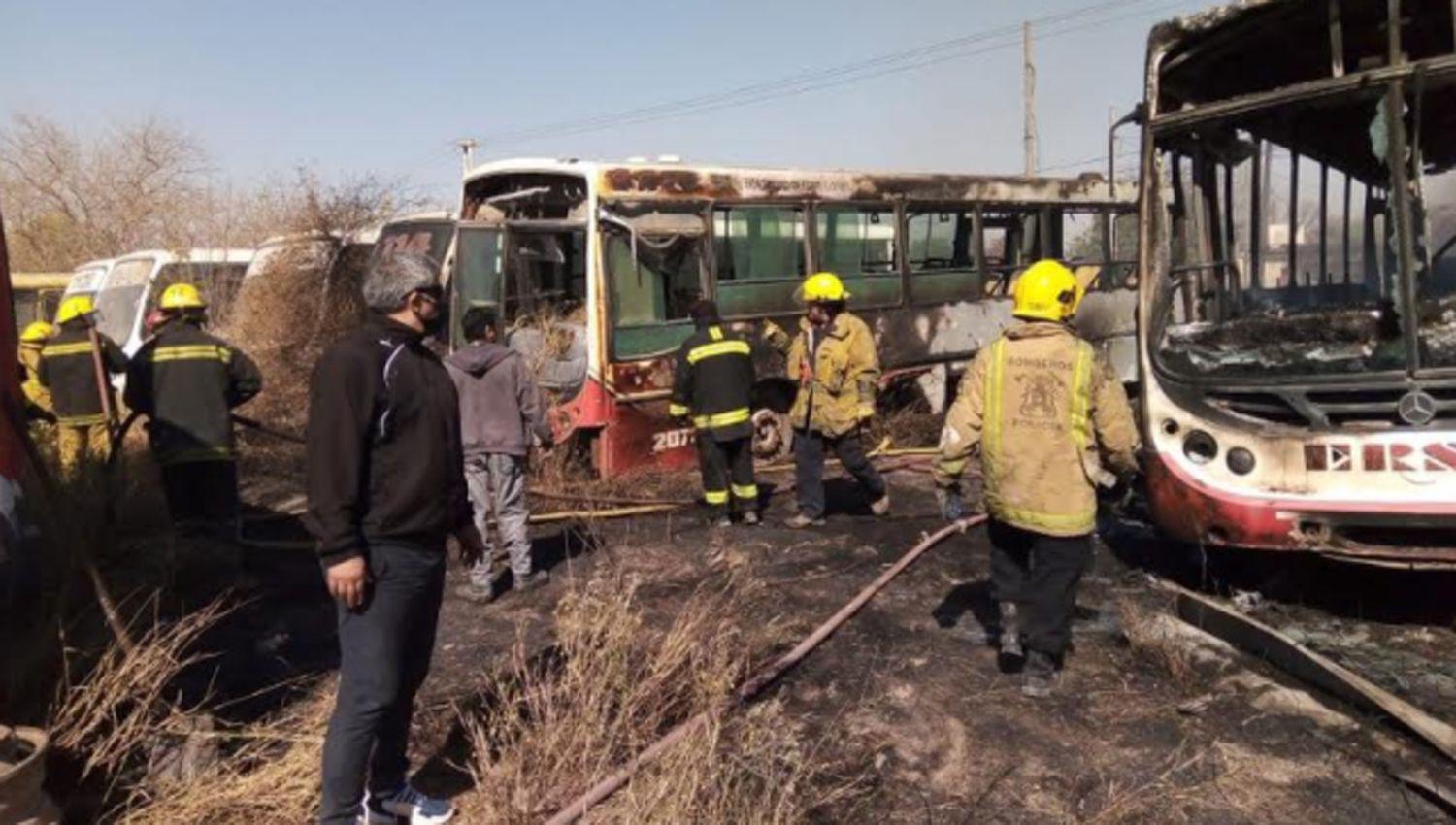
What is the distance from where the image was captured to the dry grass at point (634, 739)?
2.84 meters

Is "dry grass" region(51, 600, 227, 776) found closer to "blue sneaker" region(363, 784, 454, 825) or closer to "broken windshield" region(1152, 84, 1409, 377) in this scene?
"blue sneaker" region(363, 784, 454, 825)

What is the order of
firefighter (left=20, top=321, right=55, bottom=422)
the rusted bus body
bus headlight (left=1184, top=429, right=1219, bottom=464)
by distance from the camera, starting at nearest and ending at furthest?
the rusted bus body, bus headlight (left=1184, top=429, right=1219, bottom=464), firefighter (left=20, top=321, right=55, bottom=422)

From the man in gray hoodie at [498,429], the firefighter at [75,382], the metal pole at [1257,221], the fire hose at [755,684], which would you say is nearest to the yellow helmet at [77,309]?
the firefighter at [75,382]

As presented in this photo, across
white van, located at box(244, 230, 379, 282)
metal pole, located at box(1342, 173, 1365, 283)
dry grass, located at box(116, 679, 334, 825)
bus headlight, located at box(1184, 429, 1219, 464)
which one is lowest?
dry grass, located at box(116, 679, 334, 825)

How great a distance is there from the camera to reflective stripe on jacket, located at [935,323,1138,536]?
4.19 metres

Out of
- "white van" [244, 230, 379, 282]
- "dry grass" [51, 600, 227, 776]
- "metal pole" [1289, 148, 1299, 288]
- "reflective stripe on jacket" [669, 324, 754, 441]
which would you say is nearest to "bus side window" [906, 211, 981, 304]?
"reflective stripe on jacket" [669, 324, 754, 441]

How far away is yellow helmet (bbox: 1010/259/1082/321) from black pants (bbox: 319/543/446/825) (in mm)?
2581

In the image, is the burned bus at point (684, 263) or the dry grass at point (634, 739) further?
the burned bus at point (684, 263)

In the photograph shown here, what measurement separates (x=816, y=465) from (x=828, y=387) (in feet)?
2.01

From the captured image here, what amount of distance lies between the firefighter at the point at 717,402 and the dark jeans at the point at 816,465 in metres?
0.36

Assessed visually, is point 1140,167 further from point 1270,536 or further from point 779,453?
point 779,453

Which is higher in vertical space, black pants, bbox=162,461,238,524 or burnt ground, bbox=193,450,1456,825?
black pants, bbox=162,461,238,524

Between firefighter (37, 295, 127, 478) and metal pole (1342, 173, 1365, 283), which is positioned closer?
metal pole (1342, 173, 1365, 283)

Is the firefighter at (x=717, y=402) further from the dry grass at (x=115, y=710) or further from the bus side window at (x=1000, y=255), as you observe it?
the bus side window at (x=1000, y=255)
